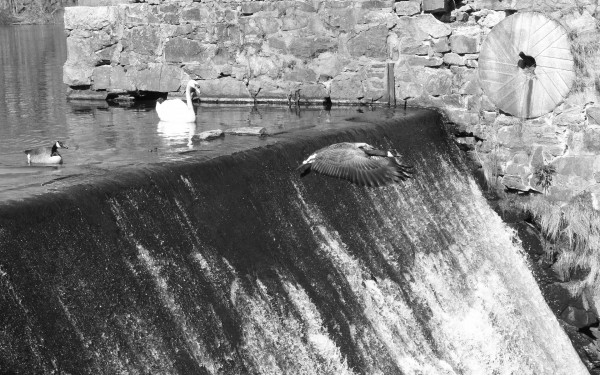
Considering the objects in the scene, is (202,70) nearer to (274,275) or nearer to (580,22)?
(580,22)

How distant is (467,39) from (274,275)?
13.4 feet

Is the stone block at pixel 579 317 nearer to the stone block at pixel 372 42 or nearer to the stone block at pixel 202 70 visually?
the stone block at pixel 372 42

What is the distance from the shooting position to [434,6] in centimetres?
894

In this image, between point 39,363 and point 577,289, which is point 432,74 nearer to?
point 577,289

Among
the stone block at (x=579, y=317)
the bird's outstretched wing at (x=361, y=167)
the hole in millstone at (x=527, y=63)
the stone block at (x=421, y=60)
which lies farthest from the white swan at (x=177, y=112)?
the stone block at (x=579, y=317)

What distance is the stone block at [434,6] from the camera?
29.1 feet

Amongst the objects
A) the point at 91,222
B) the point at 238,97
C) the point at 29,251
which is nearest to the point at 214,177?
the point at 91,222

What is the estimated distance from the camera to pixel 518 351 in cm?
723

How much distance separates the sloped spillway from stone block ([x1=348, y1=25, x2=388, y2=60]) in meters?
1.17

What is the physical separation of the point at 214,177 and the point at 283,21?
167 inches

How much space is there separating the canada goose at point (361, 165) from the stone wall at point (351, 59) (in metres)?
2.88

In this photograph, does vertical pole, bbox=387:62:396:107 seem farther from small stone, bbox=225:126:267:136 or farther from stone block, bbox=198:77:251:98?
small stone, bbox=225:126:267:136

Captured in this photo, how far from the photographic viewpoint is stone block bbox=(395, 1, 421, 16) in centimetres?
912

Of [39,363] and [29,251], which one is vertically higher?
[29,251]
